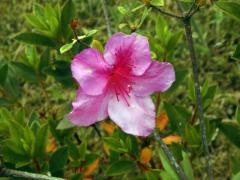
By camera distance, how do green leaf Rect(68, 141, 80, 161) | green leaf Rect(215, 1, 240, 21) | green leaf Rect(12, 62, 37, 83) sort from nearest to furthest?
green leaf Rect(215, 1, 240, 21) → green leaf Rect(68, 141, 80, 161) → green leaf Rect(12, 62, 37, 83)

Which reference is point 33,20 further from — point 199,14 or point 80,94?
point 199,14

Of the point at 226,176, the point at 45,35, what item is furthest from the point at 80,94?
the point at 226,176

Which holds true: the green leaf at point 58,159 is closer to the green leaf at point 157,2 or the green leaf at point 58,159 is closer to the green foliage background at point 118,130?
the green foliage background at point 118,130

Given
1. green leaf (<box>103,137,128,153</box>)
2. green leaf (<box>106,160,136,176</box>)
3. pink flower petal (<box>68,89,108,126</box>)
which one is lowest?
green leaf (<box>106,160,136,176</box>)

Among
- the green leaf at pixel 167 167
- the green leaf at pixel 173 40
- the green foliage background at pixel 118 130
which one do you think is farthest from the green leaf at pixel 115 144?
the green leaf at pixel 173 40

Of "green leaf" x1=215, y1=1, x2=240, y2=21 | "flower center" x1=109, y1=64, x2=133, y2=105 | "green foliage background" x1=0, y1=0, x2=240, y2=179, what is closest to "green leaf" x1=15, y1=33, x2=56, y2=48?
"green foliage background" x1=0, y1=0, x2=240, y2=179

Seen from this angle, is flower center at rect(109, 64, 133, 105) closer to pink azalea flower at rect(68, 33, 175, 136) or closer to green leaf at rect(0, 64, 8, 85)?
pink azalea flower at rect(68, 33, 175, 136)

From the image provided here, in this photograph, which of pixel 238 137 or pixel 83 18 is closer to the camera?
pixel 238 137
